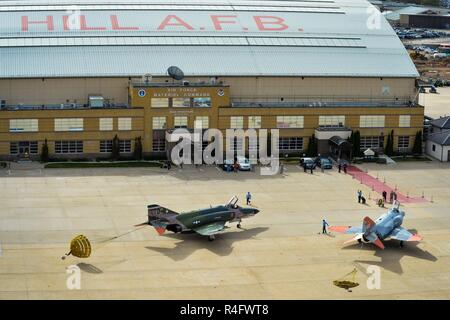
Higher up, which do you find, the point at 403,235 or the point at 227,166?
the point at 227,166

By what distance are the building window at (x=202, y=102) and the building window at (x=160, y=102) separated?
351 centimetres

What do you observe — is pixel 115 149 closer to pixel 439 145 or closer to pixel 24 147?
pixel 24 147

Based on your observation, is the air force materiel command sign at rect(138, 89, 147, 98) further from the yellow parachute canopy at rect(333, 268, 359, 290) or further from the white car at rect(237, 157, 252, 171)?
the yellow parachute canopy at rect(333, 268, 359, 290)

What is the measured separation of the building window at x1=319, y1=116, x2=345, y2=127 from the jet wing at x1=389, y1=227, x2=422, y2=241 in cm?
3956

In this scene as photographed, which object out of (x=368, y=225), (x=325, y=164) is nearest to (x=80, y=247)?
(x=368, y=225)

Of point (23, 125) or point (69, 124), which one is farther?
point (69, 124)

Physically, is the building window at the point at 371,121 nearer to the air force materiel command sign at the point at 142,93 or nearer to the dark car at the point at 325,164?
the dark car at the point at 325,164

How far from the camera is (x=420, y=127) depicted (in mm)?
120312

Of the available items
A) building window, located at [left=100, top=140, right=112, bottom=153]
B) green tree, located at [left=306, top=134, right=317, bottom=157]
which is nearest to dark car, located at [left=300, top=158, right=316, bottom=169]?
green tree, located at [left=306, top=134, right=317, bottom=157]

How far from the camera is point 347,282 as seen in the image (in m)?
68.5

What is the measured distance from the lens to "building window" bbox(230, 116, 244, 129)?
115 metres

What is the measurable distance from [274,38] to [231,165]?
80.7 feet

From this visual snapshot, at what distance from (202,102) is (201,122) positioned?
7.78ft
